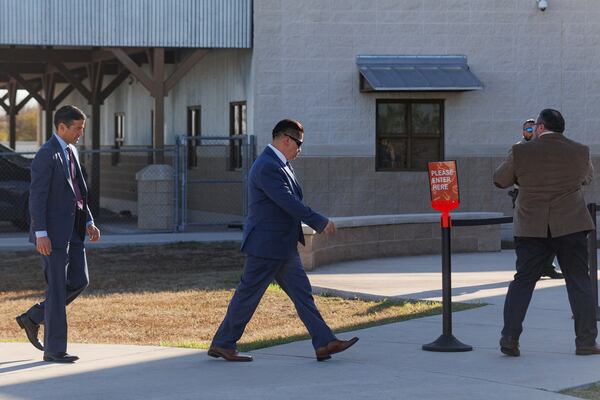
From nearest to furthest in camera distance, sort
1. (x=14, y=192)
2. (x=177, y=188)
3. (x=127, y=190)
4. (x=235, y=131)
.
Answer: (x=14, y=192)
(x=177, y=188)
(x=235, y=131)
(x=127, y=190)

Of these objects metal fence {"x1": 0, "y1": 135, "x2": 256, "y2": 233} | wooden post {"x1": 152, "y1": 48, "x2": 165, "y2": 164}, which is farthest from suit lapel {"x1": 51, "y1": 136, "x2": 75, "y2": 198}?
wooden post {"x1": 152, "y1": 48, "x2": 165, "y2": 164}

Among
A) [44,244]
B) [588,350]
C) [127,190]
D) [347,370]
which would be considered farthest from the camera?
[127,190]

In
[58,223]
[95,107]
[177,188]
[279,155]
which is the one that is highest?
[95,107]

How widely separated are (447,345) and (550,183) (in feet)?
4.85

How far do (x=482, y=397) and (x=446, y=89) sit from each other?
15202mm

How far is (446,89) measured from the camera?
22.6 m

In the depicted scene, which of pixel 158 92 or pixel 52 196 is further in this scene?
pixel 158 92

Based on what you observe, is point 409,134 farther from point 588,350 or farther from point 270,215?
point 270,215

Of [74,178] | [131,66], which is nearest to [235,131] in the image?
Result: [131,66]

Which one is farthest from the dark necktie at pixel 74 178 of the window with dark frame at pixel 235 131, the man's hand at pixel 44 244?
the window with dark frame at pixel 235 131

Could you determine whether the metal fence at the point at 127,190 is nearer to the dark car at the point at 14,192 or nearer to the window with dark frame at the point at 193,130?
the window with dark frame at the point at 193,130

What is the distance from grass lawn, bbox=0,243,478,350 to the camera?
11445 mm

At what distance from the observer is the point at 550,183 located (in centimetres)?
928

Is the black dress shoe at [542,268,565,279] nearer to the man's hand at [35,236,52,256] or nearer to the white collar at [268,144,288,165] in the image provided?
the white collar at [268,144,288,165]
